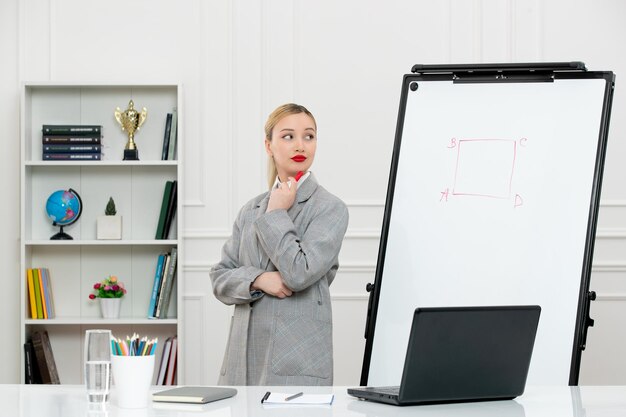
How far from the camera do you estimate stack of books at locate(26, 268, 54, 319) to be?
12.9ft

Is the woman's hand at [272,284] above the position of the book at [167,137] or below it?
below

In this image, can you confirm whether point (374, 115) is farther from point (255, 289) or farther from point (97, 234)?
point (255, 289)

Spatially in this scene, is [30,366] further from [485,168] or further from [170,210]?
[485,168]

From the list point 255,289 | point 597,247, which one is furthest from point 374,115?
point 255,289

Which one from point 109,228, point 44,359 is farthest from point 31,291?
point 109,228

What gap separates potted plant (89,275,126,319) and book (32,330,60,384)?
0.31 m

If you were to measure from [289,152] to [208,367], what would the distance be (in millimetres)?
1753

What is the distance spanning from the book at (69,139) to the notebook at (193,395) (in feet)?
8.27

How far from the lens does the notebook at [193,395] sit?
1558 mm

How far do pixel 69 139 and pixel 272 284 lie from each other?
1.94 metres

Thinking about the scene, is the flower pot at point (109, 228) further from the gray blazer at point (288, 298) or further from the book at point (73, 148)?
the gray blazer at point (288, 298)

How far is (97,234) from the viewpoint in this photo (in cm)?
398

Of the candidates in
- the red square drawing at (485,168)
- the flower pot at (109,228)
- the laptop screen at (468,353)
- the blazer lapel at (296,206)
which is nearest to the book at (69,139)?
the flower pot at (109,228)

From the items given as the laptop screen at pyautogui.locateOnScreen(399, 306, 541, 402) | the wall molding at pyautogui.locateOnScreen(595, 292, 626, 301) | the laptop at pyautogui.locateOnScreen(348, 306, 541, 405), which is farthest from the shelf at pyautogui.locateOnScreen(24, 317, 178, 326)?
the laptop screen at pyautogui.locateOnScreen(399, 306, 541, 402)
